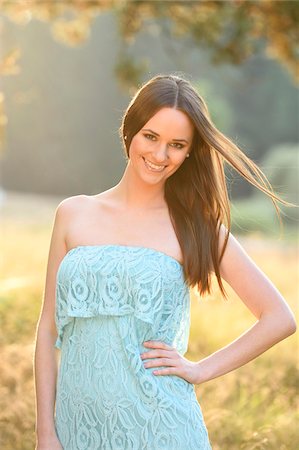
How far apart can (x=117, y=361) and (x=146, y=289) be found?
0.76 ft

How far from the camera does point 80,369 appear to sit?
108 inches

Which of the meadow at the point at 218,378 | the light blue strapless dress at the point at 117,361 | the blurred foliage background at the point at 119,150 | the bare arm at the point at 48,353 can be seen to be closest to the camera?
the light blue strapless dress at the point at 117,361

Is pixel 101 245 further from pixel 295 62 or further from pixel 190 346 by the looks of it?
pixel 295 62

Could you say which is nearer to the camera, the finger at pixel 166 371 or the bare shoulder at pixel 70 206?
the finger at pixel 166 371

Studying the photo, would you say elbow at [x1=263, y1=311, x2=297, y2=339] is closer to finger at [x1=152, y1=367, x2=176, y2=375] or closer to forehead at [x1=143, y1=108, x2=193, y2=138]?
finger at [x1=152, y1=367, x2=176, y2=375]

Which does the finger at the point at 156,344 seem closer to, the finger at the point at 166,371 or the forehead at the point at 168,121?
the finger at the point at 166,371

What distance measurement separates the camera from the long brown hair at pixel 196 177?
9.27 ft

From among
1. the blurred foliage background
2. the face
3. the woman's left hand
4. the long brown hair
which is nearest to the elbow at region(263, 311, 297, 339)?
the long brown hair

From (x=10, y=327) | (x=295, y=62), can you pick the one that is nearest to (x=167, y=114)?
(x=10, y=327)

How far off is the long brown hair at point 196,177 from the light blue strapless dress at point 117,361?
0.11 m

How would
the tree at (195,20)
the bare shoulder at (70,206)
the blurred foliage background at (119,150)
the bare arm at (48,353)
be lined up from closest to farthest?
the bare arm at (48,353) → the bare shoulder at (70,206) → the blurred foliage background at (119,150) → the tree at (195,20)

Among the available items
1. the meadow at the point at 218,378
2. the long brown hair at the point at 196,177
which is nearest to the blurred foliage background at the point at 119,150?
the meadow at the point at 218,378

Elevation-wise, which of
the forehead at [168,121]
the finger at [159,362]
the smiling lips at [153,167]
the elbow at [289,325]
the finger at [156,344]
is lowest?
the finger at [159,362]

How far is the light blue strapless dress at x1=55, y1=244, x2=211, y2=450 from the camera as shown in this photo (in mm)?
2693
